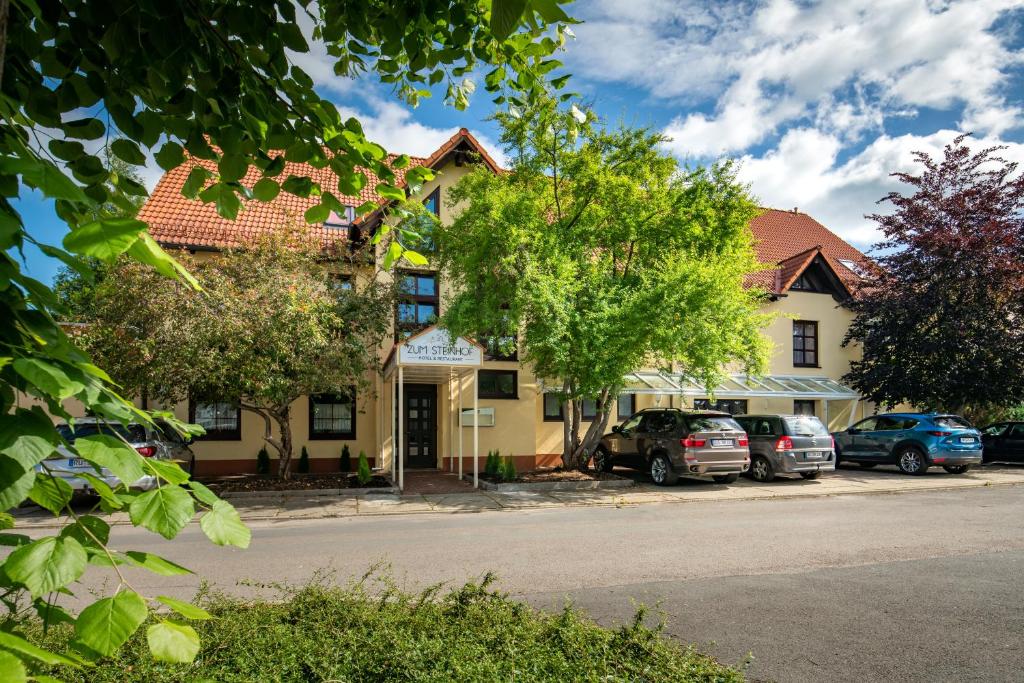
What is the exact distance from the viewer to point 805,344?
977 inches

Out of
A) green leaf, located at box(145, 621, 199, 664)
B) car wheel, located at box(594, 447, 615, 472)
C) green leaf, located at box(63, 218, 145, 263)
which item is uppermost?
green leaf, located at box(63, 218, 145, 263)

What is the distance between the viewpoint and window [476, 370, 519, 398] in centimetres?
1898

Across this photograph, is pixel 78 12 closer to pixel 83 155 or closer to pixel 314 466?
pixel 83 155

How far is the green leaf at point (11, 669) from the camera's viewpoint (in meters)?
0.97

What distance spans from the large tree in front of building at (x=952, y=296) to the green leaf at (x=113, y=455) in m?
24.9

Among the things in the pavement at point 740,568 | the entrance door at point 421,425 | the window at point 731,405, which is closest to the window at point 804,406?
the window at point 731,405

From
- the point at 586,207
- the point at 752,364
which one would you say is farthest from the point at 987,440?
the point at 586,207

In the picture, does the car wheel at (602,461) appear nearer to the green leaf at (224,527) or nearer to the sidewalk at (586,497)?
the sidewalk at (586,497)

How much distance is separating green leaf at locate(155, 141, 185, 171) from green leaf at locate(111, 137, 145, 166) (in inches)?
3.9

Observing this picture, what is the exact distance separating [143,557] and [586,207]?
14.9 meters

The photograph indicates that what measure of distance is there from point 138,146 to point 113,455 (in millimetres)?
1650

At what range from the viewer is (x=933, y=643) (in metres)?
4.78

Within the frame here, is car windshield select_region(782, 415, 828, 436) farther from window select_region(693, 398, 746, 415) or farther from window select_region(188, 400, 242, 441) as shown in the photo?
window select_region(188, 400, 242, 441)

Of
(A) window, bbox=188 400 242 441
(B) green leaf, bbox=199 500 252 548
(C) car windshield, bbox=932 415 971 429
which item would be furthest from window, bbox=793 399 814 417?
(B) green leaf, bbox=199 500 252 548
